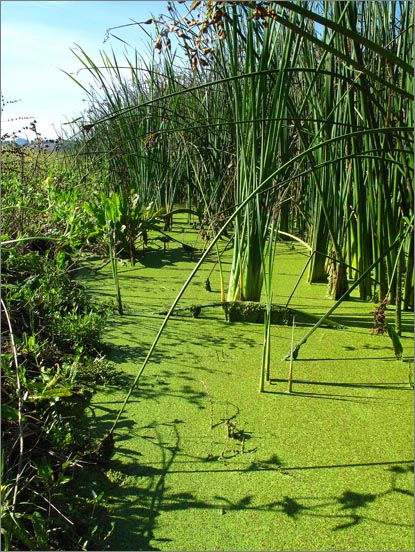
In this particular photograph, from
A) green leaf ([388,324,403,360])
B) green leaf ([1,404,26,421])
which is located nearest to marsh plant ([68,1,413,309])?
green leaf ([388,324,403,360])

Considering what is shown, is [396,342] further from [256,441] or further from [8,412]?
[8,412]

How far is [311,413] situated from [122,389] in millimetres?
529

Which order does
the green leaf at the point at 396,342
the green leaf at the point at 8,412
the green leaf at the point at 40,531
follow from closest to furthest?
the green leaf at the point at 40,531
the green leaf at the point at 8,412
the green leaf at the point at 396,342

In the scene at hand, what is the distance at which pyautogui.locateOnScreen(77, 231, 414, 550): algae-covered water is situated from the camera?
1113 mm

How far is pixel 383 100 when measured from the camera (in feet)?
7.96

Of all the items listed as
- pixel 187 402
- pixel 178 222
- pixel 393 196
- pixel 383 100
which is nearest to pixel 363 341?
pixel 393 196

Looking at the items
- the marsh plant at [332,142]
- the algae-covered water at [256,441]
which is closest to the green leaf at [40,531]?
the algae-covered water at [256,441]

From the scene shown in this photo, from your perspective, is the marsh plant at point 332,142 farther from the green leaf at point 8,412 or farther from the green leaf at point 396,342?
the green leaf at point 8,412

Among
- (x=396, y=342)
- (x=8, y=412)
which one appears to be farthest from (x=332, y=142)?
(x=8, y=412)

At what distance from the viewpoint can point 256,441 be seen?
1.42 meters

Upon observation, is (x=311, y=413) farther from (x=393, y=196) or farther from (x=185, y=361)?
(x=393, y=196)

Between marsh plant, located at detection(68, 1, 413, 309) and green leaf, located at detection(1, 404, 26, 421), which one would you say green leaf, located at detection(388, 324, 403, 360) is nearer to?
marsh plant, located at detection(68, 1, 413, 309)

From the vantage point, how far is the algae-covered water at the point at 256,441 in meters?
1.11

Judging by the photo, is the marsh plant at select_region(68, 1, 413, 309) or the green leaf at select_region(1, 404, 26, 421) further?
the marsh plant at select_region(68, 1, 413, 309)
